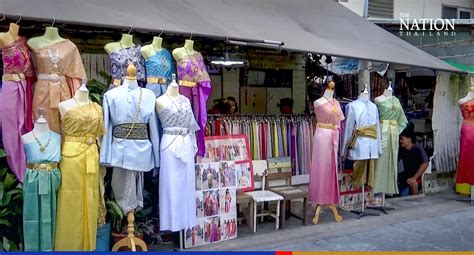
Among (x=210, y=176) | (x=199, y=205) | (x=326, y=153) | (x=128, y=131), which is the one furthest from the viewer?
(x=326, y=153)

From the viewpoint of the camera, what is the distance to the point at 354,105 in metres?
5.75

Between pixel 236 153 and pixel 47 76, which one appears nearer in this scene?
pixel 47 76

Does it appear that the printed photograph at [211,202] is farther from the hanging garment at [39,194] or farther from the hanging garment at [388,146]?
the hanging garment at [388,146]

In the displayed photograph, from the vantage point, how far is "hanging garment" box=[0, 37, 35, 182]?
3.56 m

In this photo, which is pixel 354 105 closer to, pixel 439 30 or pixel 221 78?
pixel 221 78

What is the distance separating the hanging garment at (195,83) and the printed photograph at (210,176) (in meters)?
0.33

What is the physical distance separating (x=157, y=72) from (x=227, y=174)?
129 centimetres

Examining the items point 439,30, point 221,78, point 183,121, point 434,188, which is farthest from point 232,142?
point 439,30

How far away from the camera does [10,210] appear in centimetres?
370

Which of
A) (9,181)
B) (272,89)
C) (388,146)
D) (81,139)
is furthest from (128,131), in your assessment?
(272,89)

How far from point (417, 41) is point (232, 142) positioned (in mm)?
4774

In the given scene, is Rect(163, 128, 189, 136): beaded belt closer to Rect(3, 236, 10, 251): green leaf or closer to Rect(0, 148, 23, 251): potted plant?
Rect(0, 148, 23, 251): potted plant

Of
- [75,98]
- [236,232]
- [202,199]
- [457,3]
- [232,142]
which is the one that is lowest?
[236,232]

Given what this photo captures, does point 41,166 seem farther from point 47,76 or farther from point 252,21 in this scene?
point 252,21
